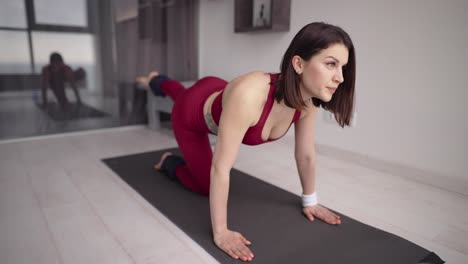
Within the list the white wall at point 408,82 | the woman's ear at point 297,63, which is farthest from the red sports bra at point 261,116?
the white wall at point 408,82

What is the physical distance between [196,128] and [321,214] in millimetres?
639

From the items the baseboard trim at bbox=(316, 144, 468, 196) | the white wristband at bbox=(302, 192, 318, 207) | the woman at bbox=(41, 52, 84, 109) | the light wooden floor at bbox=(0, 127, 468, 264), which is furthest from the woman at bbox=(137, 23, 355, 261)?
the woman at bbox=(41, 52, 84, 109)

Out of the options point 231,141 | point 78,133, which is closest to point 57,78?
point 78,133

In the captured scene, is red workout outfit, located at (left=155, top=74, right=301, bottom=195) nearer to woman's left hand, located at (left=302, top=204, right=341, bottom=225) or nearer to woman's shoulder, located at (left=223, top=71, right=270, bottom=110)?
woman's shoulder, located at (left=223, top=71, right=270, bottom=110)

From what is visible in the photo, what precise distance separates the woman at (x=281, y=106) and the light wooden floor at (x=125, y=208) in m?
0.20

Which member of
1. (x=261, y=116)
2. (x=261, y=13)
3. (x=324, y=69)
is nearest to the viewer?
(x=324, y=69)

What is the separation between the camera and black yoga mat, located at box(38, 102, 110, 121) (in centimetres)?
265

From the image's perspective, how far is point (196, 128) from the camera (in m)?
1.43

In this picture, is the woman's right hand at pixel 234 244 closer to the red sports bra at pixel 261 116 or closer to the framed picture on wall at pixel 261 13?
the red sports bra at pixel 261 116

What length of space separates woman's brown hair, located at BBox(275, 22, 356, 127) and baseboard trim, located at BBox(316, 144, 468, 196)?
96cm

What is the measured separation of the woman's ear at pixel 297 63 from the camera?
3.22 feet

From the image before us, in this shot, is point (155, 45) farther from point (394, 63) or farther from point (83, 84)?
point (394, 63)

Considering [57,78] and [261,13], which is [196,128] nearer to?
[261,13]

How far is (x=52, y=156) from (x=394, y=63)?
2213 mm
